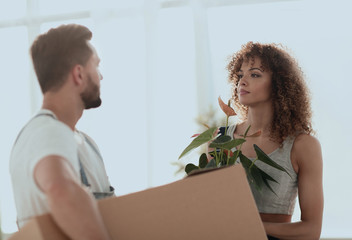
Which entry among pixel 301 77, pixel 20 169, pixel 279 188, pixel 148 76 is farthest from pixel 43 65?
pixel 148 76

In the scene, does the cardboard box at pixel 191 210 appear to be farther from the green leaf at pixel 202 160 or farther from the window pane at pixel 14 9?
the window pane at pixel 14 9

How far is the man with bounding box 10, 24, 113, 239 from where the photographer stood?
62 cm

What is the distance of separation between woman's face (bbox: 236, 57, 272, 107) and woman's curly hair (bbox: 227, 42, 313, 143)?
0.02m

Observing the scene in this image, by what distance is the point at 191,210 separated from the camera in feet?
2.41

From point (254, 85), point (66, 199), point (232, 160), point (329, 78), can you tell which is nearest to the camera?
point (66, 199)

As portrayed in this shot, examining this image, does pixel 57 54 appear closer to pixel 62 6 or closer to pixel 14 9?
pixel 62 6

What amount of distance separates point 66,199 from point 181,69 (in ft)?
7.55

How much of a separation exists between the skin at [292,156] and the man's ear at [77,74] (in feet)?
2.87

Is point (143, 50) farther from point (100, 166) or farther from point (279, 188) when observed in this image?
point (100, 166)

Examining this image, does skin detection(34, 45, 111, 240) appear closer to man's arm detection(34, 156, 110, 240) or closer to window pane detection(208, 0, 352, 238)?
man's arm detection(34, 156, 110, 240)

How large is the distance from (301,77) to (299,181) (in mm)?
433

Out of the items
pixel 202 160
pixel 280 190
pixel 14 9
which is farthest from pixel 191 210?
pixel 14 9

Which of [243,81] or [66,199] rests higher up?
[243,81]

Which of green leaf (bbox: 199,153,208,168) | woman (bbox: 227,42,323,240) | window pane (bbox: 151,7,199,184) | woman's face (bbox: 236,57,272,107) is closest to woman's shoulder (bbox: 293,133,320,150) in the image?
woman (bbox: 227,42,323,240)
